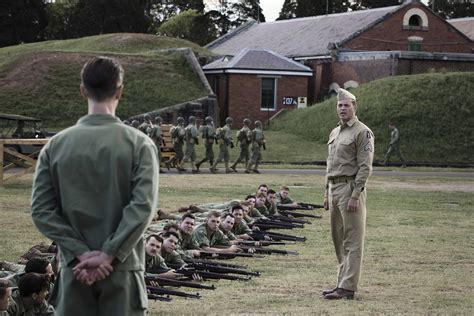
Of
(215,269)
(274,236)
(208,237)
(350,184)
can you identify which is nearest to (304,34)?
(274,236)

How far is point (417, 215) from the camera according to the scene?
907 inches

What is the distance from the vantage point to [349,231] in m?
11.7

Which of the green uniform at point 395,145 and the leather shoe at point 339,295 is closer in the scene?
the leather shoe at point 339,295

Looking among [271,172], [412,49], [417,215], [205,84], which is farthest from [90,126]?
[412,49]

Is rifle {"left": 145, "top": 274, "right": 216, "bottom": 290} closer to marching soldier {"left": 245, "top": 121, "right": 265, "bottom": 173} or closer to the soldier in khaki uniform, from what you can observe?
the soldier in khaki uniform

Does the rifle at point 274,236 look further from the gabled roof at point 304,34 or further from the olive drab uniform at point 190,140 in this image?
the gabled roof at point 304,34

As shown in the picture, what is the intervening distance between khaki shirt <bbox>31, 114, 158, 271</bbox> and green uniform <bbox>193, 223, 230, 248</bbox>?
28.9 ft

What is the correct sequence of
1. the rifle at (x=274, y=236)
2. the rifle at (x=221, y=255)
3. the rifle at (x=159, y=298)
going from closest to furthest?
the rifle at (x=159, y=298) → the rifle at (x=221, y=255) → the rifle at (x=274, y=236)

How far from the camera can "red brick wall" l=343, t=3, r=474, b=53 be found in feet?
206

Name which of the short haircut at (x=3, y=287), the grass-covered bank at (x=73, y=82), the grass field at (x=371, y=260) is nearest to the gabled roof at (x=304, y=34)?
the grass-covered bank at (x=73, y=82)

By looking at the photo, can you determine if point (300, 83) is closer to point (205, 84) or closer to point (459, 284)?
point (205, 84)

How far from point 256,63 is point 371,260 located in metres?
44.0

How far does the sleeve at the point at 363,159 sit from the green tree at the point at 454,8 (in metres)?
88.2

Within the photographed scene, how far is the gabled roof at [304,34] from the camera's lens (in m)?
63.0
